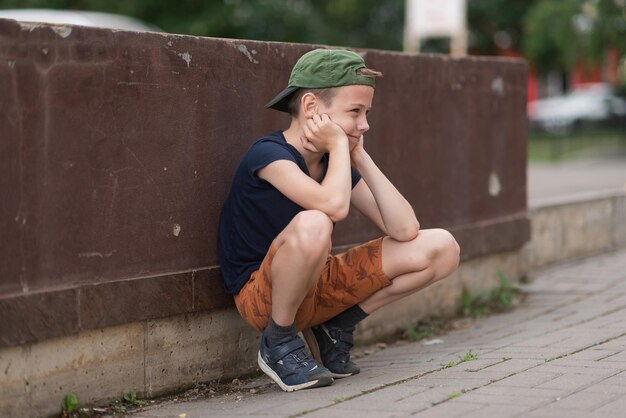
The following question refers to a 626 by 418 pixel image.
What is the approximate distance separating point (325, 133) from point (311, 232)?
1.47 feet

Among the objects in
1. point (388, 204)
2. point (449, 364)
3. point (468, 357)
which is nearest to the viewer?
point (388, 204)

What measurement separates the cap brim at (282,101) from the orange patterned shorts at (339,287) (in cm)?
68

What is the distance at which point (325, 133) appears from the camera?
4.67m

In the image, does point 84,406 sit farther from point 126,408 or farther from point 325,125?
point 325,125

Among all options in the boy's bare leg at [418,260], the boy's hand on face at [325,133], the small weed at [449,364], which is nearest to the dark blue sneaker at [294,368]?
the boy's bare leg at [418,260]

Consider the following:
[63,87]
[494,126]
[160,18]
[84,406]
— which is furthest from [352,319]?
[160,18]

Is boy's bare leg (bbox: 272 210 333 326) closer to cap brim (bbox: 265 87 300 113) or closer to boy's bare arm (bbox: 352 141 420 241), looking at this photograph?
boy's bare arm (bbox: 352 141 420 241)

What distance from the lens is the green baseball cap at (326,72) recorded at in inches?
185

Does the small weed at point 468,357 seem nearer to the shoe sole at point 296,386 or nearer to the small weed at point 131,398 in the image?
the shoe sole at point 296,386

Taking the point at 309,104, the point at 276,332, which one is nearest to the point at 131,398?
the point at 276,332

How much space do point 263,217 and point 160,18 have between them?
92.6 ft

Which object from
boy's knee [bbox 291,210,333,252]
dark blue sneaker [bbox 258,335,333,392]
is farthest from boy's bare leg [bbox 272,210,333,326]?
dark blue sneaker [bbox 258,335,333,392]

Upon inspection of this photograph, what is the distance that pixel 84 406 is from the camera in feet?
14.4

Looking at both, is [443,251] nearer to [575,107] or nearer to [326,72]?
[326,72]
